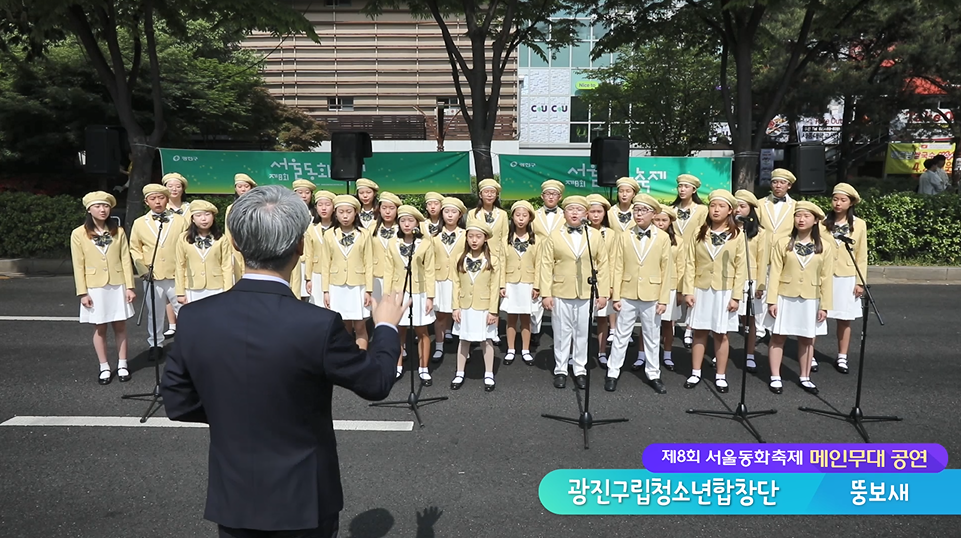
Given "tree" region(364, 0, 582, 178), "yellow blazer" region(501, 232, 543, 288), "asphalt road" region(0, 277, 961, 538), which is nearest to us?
"asphalt road" region(0, 277, 961, 538)

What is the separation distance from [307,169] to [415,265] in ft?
22.8

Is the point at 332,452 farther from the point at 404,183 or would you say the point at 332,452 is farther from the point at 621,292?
the point at 404,183

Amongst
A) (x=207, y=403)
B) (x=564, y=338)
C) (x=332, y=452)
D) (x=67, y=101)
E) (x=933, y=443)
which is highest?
(x=67, y=101)

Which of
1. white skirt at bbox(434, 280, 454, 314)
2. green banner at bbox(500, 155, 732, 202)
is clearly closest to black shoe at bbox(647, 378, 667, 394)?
white skirt at bbox(434, 280, 454, 314)

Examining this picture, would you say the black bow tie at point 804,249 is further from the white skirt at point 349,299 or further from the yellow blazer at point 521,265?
the white skirt at point 349,299

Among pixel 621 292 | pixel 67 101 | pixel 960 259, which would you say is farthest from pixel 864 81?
pixel 67 101

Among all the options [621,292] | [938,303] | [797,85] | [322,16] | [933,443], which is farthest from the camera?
[322,16]

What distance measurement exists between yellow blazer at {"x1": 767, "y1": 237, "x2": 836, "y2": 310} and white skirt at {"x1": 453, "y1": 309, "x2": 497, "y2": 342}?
282cm

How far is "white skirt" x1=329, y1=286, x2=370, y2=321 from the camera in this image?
7.20 m

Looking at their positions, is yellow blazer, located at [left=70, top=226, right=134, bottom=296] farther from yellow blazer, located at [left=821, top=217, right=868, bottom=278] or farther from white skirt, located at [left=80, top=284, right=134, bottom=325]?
yellow blazer, located at [left=821, top=217, right=868, bottom=278]

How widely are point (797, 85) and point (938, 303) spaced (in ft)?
34.5

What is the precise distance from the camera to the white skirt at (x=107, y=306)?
663 centimetres

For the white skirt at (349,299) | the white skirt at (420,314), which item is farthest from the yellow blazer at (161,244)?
the white skirt at (420,314)

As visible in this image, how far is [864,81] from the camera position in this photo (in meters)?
18.4
